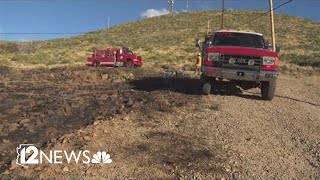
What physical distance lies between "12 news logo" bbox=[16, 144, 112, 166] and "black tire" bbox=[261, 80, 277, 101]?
7.94 metres

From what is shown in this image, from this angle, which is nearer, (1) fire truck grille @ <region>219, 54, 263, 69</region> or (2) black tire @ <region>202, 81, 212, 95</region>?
(1) fire truck grille @ <region>219, 54, 263, 69</region>

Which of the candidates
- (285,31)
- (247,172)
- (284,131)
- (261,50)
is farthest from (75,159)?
(285,31)

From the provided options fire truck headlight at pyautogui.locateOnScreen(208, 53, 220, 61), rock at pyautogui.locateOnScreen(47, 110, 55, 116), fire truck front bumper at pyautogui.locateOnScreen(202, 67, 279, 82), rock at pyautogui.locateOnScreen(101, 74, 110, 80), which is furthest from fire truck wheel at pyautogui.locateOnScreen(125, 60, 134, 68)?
rock at pyautogui.locateOnScreen(47, 110, 55, 116)

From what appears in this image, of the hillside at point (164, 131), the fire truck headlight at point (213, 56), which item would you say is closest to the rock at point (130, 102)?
the hillside at point (164, 131)

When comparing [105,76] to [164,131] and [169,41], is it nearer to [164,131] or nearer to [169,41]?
[164,131]

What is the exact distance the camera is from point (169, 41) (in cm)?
6169

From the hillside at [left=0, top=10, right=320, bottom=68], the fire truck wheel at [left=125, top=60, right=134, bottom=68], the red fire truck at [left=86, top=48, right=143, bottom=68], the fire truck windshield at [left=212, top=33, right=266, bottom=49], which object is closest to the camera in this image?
the fire truck windshield at [left=212, top=33, right=266, bottom=49]

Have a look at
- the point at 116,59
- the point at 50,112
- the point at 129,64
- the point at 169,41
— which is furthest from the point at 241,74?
the point at 169,41

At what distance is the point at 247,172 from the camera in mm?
8023

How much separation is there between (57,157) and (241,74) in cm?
777

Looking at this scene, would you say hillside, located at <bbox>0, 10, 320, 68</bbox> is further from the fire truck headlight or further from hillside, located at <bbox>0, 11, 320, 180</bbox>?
the fire truck headlight

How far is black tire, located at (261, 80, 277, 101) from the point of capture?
15138 millimetres

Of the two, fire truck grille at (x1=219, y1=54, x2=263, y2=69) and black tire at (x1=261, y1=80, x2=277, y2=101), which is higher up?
fire truck grille at (x1=219, y1=54, x2=263, y2=69)

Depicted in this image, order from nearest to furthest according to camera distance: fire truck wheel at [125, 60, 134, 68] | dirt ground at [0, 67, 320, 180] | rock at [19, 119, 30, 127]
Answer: dirt ground at [0, 67, 320, 180], rock at [19, 119, 30, 127], fire truck wheel at [125, 60, 134, 68]
